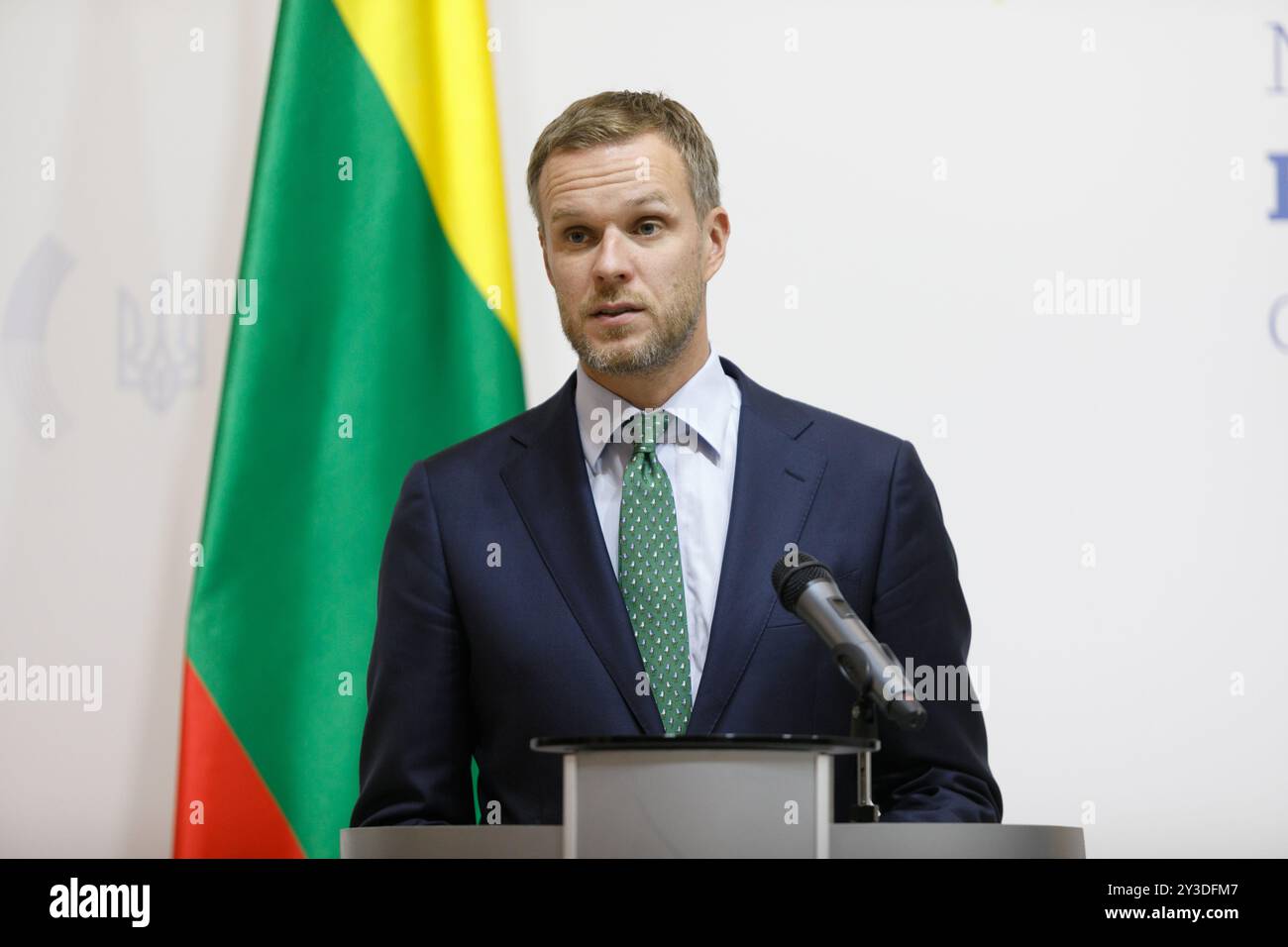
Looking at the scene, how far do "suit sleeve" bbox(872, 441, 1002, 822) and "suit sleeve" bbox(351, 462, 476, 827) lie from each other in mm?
609

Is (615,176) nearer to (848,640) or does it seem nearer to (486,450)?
(486,450)

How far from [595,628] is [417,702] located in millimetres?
284

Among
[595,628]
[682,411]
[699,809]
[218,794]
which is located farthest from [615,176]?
[218,794]

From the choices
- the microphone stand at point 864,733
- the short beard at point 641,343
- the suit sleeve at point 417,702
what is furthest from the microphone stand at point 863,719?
the short beard at point 641,343

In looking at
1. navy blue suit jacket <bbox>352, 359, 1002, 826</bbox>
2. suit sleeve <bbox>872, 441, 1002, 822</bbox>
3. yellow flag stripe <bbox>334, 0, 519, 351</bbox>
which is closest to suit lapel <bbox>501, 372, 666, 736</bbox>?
navy blue suit jacket <bbox>352, 359, 1002, 826</bbox>

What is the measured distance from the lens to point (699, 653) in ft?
7.43

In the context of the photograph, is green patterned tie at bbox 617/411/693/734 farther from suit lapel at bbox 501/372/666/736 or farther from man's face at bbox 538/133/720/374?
man's face at bbox 538/133/720/374

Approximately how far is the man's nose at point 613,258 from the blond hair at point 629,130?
0.53 feet

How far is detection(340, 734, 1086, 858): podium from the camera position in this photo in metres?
1.35

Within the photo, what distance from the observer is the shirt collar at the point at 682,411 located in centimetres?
244

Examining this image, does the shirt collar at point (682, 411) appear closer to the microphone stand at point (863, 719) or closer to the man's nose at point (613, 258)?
the man's nose at point (613, 258)

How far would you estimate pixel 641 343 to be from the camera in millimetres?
2396
